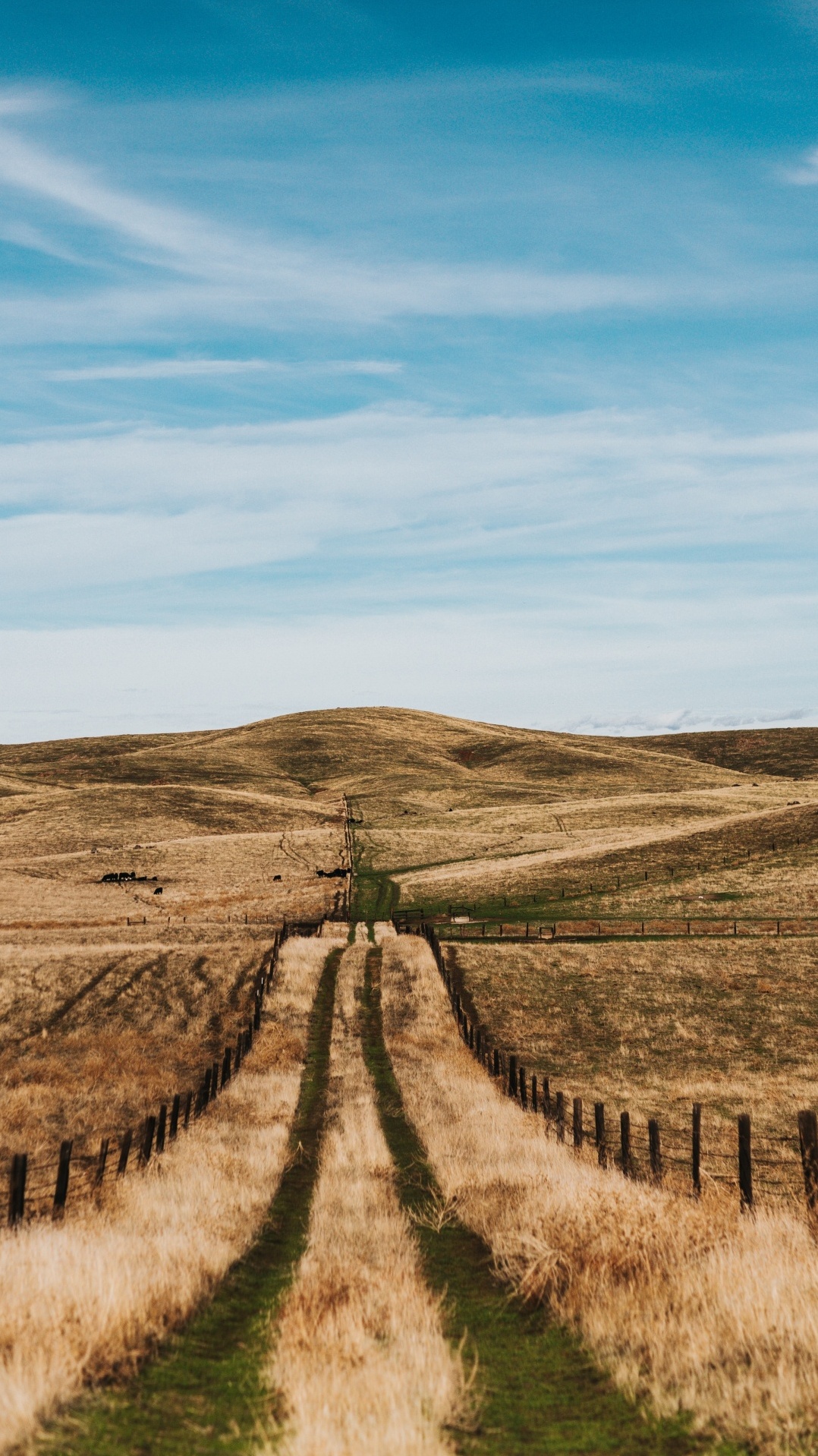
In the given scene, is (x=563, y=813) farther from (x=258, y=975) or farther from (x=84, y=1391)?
(x=84, y=1391)

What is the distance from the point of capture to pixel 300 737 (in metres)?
192

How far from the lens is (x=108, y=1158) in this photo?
72.3 ft

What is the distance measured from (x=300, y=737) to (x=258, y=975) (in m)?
150

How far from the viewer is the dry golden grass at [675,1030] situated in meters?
28.0

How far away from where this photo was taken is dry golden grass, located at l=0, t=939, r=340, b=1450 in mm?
7988

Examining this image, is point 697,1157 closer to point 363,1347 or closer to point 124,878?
point 363,1347

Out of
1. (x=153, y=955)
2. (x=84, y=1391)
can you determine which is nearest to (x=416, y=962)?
(x=153, y=955)

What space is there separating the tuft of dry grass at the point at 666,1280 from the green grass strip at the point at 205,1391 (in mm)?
3056

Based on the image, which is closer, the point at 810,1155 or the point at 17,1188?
the point at 17,1188

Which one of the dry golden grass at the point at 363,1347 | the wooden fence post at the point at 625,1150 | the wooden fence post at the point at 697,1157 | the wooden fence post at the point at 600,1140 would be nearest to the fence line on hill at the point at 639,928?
the wooden fence post at the point at 600,1140

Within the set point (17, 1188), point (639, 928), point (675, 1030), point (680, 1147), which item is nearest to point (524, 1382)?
point (17, 1188)

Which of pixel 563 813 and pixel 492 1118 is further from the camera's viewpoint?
pixel 563 813

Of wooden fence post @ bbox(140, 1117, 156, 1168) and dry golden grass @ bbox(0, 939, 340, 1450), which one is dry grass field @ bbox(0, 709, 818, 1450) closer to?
dry golden grass @ bbox(0, 939, 340, 1450)

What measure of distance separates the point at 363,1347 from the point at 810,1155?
850 centimetres
